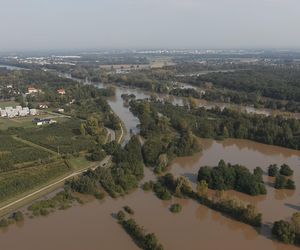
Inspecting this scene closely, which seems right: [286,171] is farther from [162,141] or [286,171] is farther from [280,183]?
[162,141]

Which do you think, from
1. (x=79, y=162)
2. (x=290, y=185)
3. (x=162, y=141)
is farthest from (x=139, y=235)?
(x=162, y=141)

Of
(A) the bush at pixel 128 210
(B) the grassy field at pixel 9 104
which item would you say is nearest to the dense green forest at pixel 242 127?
(A) the bush at pixel 128 210

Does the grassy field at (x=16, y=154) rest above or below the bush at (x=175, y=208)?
above

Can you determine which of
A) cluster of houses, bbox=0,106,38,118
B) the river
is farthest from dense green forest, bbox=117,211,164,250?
cluster of houses, bbox=0,106,38,118

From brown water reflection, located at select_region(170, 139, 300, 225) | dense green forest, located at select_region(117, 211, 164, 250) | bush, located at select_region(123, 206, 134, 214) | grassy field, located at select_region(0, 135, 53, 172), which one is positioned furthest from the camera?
grassy field, located at select_region(0, 135, 53, 172)

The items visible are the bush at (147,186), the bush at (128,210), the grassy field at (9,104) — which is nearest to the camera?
the bush at (128,210)

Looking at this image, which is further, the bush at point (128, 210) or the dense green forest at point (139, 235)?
the bush at point (128, 210)

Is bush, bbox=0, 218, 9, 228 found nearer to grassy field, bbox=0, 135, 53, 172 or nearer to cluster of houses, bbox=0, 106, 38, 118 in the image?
grassy field, bbox=0, 135, 53, 172

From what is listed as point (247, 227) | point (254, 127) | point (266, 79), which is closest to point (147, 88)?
point (266, 79)

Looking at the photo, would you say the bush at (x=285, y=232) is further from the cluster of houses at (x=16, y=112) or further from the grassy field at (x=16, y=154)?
the cluster of houses at (x=16, y=112)
